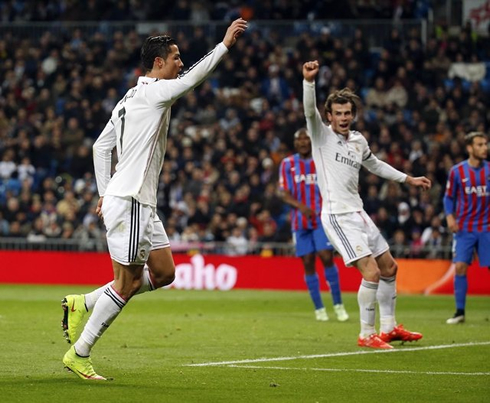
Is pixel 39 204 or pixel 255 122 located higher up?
pixel 255 122

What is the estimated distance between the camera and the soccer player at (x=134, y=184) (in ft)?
27.0

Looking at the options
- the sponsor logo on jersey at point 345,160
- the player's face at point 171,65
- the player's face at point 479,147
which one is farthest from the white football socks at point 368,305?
the player's face at point 479,147

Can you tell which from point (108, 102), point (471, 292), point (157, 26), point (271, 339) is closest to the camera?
point (271, 339)

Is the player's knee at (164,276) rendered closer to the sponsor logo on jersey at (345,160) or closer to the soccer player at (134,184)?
the soccer player at (134,184)

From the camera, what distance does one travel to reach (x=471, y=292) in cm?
2217

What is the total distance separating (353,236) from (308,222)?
4.29 m

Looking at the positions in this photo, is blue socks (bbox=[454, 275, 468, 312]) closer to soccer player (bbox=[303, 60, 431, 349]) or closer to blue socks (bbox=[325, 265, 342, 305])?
blue socks (bbox=[325, 265, 342, 305])

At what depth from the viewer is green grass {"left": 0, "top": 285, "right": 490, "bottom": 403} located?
25.2 feet

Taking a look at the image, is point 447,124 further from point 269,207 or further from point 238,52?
point 238,52

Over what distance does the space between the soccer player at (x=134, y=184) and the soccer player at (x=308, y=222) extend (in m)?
6.94

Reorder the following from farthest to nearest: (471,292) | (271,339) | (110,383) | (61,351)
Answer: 1. (471,292)
2. (271,339)
3. (61,351)
4. (110,383)

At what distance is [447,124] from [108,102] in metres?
8.95

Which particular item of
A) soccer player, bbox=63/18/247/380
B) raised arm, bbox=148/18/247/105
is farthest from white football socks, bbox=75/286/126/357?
raised arm, bbox=148/18/247/105

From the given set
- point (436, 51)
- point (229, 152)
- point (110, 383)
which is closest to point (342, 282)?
point (229, 152)
